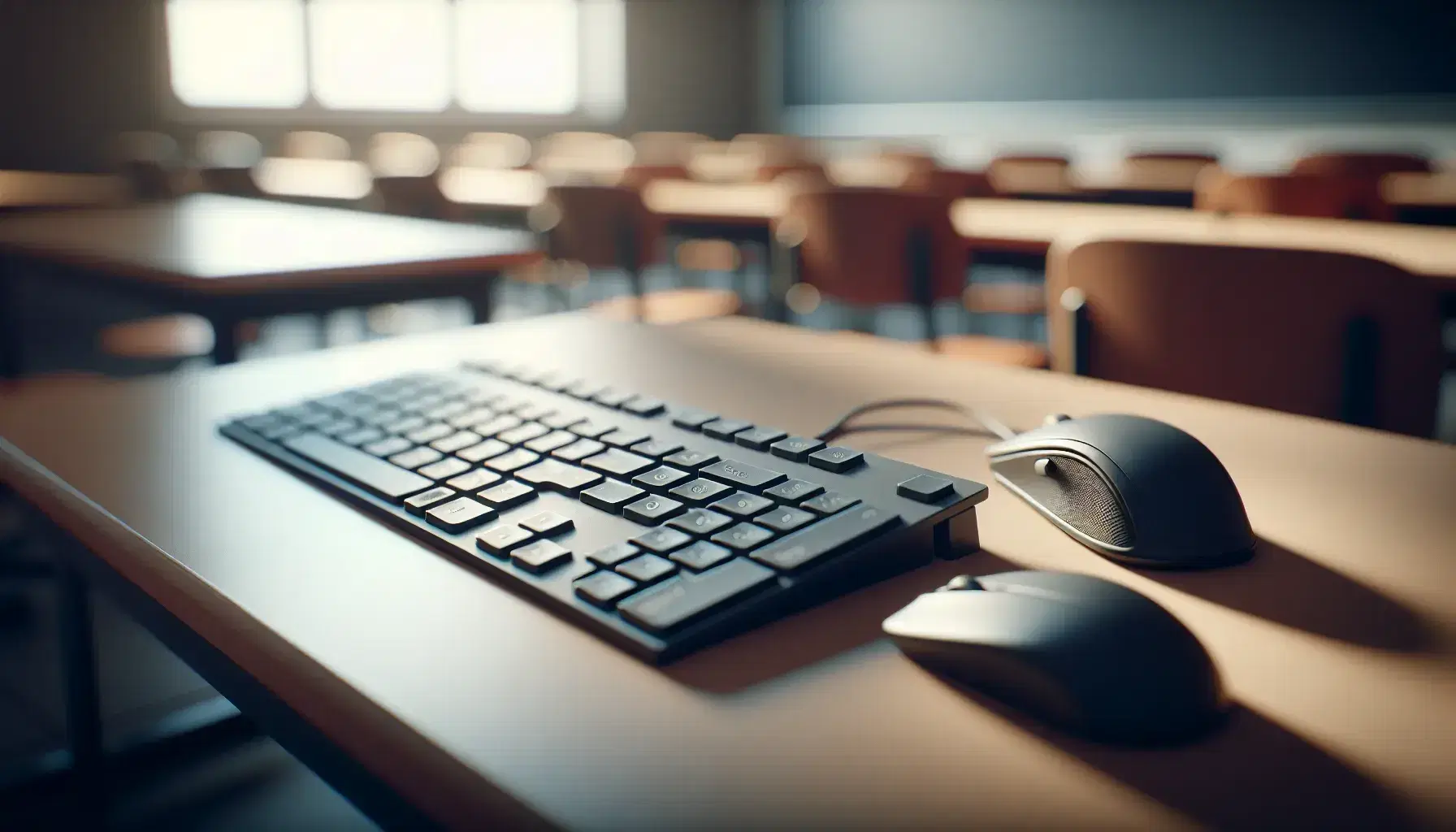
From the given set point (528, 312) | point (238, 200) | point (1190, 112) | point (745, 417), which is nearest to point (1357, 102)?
point (1190, 112)

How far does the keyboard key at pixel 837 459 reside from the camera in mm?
617

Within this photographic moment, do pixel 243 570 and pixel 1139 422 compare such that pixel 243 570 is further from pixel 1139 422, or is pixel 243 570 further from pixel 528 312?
pixel 528 312

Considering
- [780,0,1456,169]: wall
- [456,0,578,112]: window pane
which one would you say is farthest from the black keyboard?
[456,0,578,112]: window pane

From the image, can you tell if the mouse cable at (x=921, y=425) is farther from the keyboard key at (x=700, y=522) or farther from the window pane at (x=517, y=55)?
the window pane at (x=517, y=55)

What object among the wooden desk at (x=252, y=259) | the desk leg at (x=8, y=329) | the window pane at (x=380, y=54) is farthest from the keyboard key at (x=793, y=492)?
the window pane at (x=380, y=54)

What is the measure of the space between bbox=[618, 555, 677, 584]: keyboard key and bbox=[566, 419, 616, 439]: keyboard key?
0.66ft

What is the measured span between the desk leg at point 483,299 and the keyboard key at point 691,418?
1.63m

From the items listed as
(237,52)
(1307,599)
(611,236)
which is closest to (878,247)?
(611,236)

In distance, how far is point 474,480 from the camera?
62 cm

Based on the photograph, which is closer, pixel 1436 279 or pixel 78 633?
pixel 78 633

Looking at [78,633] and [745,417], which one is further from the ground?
[745,417]

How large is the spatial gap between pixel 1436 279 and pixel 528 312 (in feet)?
14.8

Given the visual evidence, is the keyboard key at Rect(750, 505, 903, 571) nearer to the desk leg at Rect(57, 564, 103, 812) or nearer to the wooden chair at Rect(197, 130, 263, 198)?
the desk leg at Rect(57, 564, 103, 812)

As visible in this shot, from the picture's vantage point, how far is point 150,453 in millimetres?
742
